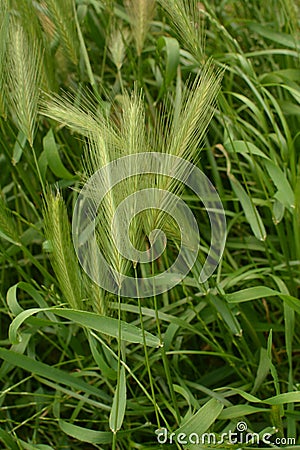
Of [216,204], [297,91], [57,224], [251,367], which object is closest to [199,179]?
[216,204]

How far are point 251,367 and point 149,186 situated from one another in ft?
1.54

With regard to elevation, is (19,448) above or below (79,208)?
below

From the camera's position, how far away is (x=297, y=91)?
3.82ft

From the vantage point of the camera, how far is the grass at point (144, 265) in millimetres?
794

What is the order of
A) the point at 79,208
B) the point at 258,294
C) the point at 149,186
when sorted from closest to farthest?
the point at 149,186, the point at 258,294, the point at 79,208

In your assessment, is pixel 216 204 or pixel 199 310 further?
pixel 216 204

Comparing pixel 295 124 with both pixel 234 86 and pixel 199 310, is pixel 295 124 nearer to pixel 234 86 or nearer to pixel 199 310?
pixel 234 86

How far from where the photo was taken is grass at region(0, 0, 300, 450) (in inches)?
31.3

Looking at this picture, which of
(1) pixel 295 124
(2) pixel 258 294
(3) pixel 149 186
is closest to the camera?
(3) pixel 149 186

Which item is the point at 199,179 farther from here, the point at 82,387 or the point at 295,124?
the point at 82,387

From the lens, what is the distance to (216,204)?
1.22 m

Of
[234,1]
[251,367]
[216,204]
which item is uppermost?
[234,1]

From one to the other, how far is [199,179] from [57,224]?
451mm

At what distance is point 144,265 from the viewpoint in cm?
114
